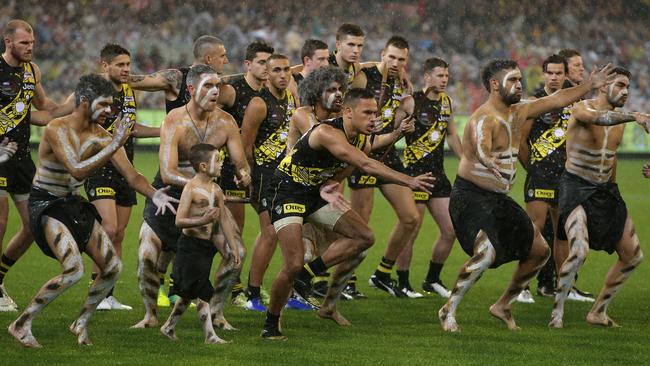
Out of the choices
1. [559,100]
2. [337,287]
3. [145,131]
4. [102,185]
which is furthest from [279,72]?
[559,100]

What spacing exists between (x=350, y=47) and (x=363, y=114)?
2898mm

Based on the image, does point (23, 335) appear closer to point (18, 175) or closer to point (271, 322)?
point (271, 322)

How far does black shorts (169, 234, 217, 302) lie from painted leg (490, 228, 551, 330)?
2544 millimetres

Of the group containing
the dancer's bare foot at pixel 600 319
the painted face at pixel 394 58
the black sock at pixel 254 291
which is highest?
the painted face at pixel 394 58

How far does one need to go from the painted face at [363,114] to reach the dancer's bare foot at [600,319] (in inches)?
106

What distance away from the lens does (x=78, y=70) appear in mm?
35031

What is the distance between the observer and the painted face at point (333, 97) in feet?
32.2

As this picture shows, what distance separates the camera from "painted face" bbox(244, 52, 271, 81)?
37.9 feet

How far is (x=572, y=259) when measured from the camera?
1026 cm

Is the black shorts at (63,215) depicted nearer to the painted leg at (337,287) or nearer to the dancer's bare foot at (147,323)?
the dancer's bare foot at (147,323)

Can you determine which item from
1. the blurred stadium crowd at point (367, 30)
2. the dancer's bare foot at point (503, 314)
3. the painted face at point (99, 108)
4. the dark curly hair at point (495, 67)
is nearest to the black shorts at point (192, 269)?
the painted face at point (99, 108)

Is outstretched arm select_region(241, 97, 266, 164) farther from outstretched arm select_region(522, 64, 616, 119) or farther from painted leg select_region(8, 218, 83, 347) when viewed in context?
painted leg select_region(8, 218, 83, 347)

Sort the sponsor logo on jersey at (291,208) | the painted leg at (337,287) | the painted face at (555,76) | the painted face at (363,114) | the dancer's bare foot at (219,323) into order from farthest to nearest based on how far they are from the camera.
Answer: the painted face at (555,76)
the painted leg at (337,287)
the dancer's bare foot at (219,323)
the sponsor logo on jersey at (291,208)
the painted face at (363,114)

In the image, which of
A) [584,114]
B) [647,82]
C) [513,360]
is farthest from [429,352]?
[647,82]
